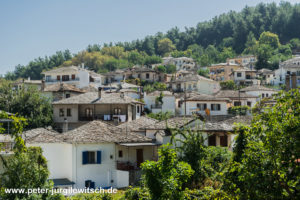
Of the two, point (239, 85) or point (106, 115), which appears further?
point (239, 85)

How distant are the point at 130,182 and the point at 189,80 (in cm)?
5410

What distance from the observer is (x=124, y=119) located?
54125 millimetres

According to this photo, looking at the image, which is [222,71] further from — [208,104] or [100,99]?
[100,99]

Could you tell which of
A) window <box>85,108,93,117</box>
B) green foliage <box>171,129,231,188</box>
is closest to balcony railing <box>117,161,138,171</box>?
green foliage <box>171,129,231,188</box>

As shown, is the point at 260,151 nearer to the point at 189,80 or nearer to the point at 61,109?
the point at 61,109

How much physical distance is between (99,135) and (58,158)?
3.80 m

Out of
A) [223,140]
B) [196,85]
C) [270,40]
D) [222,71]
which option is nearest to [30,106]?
[223,140]

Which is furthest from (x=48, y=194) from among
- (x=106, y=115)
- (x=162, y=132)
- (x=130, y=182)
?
(x=106, y=115)

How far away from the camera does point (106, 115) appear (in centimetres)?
5441

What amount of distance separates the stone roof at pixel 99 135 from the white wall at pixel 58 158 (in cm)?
90

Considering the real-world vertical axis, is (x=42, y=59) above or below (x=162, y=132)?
above

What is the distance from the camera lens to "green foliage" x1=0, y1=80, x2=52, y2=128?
183ft

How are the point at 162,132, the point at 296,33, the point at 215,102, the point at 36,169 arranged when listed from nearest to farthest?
the point at 36,169 → the point at 162,132 → the point at 215,102 → the point at 296,33

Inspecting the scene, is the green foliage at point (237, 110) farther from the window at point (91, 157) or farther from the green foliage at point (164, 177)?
the green foliage at point (164, 177)
